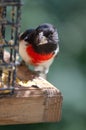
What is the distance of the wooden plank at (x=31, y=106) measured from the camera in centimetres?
278

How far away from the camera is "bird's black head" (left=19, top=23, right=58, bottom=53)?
357 centimetres

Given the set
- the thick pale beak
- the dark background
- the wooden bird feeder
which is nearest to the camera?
the wooden bird feeder

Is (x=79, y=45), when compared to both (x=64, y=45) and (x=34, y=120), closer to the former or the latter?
(x=64, y=45)

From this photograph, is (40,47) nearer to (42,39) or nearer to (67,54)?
(42,39)

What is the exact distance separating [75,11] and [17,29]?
113 inches

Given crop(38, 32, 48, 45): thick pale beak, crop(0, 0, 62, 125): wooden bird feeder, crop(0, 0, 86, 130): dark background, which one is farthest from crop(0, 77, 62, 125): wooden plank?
crop(0, 0, 86, 130): dark background

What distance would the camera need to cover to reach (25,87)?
2.91 meters

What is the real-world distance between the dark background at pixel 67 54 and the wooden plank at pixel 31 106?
5.87 ft

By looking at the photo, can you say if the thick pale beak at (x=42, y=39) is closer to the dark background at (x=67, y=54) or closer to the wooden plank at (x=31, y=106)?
the wooden plank at (x=31, y=106)

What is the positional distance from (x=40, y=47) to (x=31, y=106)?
0.91 metres

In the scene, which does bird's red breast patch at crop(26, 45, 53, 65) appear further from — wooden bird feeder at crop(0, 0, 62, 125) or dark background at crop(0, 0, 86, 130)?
dark background at crop(0, 0, 86, 130)

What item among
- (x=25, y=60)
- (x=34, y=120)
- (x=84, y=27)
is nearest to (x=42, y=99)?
(x=34, y=120)

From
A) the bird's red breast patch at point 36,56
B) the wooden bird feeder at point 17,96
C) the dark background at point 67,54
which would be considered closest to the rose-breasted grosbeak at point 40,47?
the bird's red breast patch at point 36,56

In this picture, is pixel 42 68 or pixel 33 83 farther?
pixel 42 68
